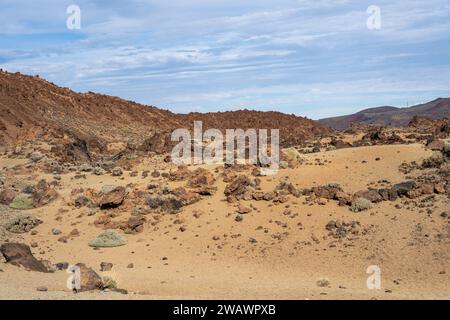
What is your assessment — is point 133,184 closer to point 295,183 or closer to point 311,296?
point 295,183

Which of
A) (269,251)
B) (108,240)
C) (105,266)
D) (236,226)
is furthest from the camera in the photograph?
(236,226)

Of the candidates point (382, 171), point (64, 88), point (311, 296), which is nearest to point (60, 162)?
point (382, 171)

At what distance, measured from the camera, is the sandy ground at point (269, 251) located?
34.8 feet

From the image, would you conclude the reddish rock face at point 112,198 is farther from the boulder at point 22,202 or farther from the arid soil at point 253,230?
the boulder at point 22,202

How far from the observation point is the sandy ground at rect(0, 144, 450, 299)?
10.6 metres

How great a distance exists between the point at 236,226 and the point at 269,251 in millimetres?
1627

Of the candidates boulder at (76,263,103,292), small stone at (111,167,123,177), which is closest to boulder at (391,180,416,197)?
boulder at (76,263,103,292)

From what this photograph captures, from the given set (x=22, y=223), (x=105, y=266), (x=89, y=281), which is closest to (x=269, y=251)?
(x=105, y=266)

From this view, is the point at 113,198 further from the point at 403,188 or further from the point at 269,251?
the point at 403,188

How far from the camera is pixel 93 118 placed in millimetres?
46875

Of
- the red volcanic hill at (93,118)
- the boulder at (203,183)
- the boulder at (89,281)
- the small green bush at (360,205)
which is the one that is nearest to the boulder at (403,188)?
the small green bush at (360,205)

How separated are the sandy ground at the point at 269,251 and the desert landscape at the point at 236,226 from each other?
4 cm

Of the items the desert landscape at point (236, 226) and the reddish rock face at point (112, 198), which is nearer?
the desert landscape at point (236, 226)

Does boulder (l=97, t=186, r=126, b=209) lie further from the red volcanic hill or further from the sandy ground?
the red volcanic hill
